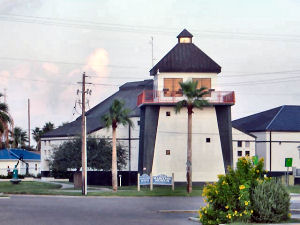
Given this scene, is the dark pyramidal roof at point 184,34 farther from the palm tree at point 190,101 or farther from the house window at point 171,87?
the palm tree at point 190,101

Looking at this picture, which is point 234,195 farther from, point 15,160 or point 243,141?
point 15,160

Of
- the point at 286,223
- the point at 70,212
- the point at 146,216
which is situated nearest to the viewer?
the point at 286,223

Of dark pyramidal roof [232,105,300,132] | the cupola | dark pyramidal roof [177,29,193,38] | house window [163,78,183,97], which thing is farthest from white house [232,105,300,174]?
house window [163,78,183,97]

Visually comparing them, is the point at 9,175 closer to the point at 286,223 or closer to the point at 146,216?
the point at 146,216

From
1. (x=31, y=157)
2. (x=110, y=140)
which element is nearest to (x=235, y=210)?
(x=110, y=140)

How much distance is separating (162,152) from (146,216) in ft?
132

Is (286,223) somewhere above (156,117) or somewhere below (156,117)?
below

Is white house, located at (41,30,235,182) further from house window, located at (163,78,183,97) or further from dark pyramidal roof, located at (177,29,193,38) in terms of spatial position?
dark pyramidal roof, located at (177,29,193,38)

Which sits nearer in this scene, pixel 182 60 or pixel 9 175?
pixel 182 60

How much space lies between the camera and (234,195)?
25719 mm

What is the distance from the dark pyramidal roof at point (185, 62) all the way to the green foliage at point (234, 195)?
148 ft

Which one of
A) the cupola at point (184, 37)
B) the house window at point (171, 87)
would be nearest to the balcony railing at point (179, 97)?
the house window at point (171, 87)

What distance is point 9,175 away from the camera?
95.2 meters

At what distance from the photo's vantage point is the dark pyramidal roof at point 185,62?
7125 cm
